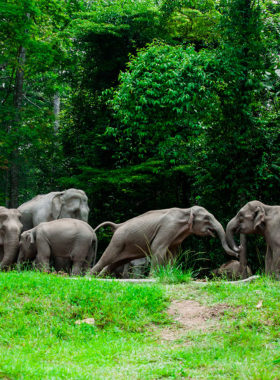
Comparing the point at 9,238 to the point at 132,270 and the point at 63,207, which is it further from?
the point at 132,270

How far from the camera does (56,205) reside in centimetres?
1211

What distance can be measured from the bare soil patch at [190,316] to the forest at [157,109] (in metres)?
3.06

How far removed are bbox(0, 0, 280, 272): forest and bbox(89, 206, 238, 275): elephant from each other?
3.95 feet

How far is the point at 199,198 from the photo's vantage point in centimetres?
1523

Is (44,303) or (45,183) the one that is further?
(45,183)

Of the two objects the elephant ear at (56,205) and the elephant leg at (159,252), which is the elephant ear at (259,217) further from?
the elephant ear at (56,205)

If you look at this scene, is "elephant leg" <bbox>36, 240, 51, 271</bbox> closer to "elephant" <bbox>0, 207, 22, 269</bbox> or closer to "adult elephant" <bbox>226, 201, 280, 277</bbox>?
"elephant" <bbox>0, 207, 22, 269</bbox>

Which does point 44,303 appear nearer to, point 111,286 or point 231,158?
point 111,286

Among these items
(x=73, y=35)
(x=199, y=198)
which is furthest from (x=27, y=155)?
(x=199, y=198)

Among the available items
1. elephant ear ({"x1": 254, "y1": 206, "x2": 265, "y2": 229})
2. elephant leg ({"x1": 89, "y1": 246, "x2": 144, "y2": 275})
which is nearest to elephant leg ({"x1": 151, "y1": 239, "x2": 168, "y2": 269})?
elephant leg ({"x1": 89, "y1": 246, "x2": 144, "y2": 275})

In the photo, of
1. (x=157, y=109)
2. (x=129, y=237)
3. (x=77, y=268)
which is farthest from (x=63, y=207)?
(x=157, y=109)

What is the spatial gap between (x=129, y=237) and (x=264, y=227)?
2687mm

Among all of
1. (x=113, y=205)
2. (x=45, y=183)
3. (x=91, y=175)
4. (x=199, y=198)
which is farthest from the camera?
(x=45, y=183)

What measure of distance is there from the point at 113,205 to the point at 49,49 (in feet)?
21.4
